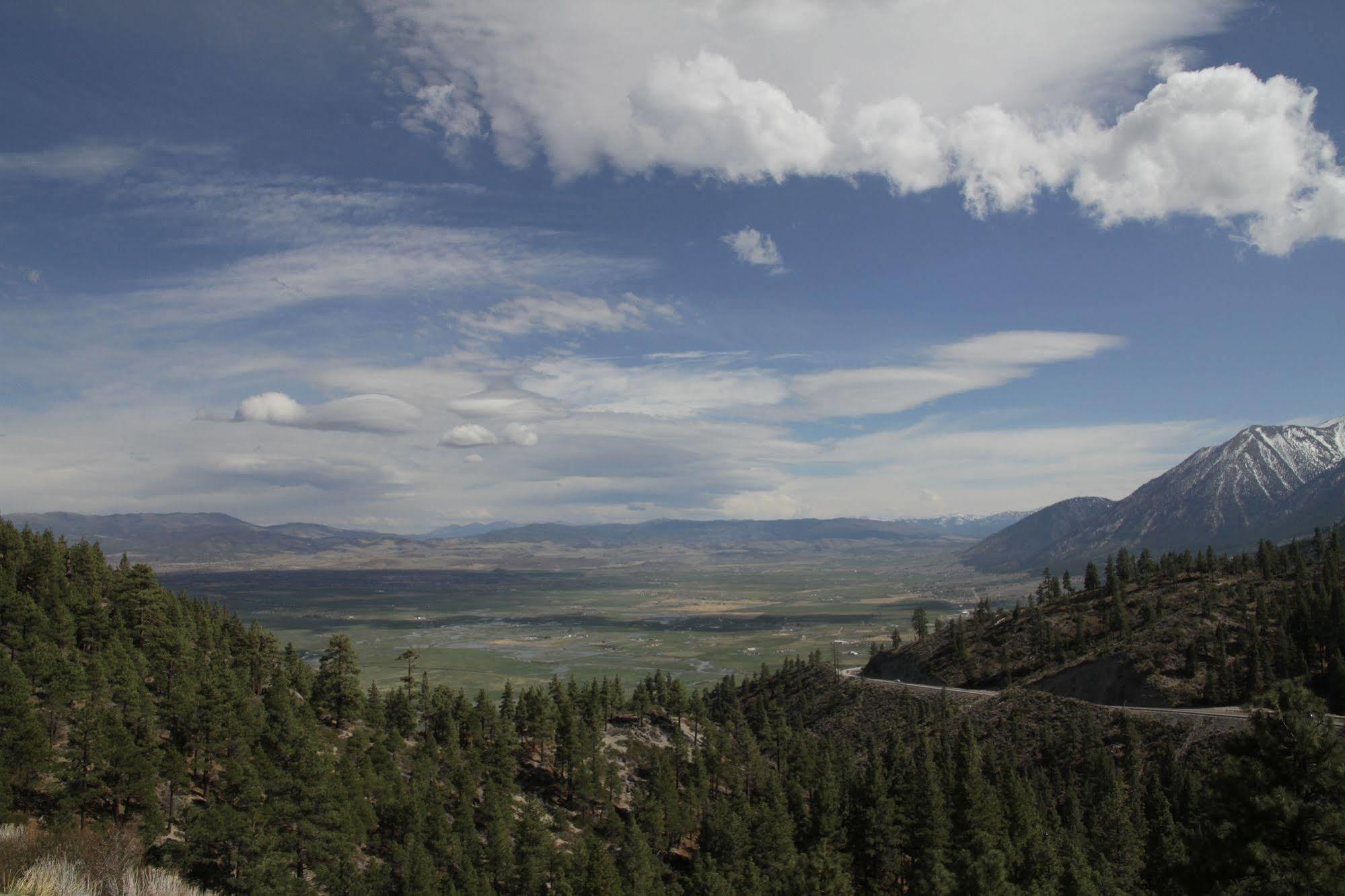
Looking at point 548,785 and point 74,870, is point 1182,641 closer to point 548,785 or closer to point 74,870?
point 548,785

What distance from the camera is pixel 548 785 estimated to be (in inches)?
3981

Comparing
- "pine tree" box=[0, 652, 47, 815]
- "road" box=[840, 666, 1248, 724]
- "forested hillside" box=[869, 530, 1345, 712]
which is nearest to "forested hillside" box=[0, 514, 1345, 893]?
"pine tree" box=[0, 652, 47, 815]

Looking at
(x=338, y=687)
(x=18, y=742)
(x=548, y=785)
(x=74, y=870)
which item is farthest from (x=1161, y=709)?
(x=18, y=742)

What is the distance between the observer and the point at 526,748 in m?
110

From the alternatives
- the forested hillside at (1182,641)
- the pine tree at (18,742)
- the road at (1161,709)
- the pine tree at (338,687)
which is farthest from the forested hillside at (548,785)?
the forested hillside at (1182,641)

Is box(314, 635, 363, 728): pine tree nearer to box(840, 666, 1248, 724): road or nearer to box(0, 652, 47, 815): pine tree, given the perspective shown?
box(0, 652, 47, 815): pine tree

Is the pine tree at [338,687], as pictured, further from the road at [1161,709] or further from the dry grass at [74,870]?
the road at [1161,709]

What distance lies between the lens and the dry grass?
2156 cm

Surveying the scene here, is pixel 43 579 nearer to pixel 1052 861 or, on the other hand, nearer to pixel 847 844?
pixel 847 844

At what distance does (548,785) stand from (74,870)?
278ft

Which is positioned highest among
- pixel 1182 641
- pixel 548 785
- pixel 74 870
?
pixel 74 870

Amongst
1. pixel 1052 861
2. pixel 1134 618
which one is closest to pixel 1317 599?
pixel 1134 618

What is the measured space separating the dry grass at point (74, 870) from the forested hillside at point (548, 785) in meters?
4.89

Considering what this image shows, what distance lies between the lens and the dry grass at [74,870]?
21.6 m
